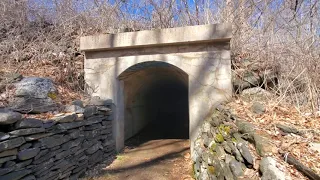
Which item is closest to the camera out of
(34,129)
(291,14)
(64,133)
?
(34,129)

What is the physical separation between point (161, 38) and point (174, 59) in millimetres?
541

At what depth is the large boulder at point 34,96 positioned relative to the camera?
3240 mm

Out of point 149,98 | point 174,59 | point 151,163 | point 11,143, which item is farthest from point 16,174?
point 149,98

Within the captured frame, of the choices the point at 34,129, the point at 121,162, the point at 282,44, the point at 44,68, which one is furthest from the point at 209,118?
the point at 44,68

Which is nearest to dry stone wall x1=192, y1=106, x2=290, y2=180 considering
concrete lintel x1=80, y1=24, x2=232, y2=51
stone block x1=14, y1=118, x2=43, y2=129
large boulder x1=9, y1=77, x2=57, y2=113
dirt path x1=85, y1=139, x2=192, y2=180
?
dirt path x1=85, y1=139, x2=192, y2=180

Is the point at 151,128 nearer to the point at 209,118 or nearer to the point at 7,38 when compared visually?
the point at 209,118

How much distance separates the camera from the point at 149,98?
8.58 meters

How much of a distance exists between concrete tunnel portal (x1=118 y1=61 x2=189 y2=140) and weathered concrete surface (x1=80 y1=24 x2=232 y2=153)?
21cm

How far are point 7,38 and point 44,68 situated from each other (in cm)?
156

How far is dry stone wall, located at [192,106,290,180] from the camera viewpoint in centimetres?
208

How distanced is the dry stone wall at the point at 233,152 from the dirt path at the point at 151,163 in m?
0.47

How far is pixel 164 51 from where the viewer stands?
4.89 metres

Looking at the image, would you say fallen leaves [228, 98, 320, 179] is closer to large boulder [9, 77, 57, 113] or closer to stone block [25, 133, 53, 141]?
stone block [25, 133, 53, 141]

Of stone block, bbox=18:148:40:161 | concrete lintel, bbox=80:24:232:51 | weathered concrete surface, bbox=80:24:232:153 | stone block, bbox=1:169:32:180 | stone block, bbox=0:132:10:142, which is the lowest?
stone block, bbox=1:169:32:180
